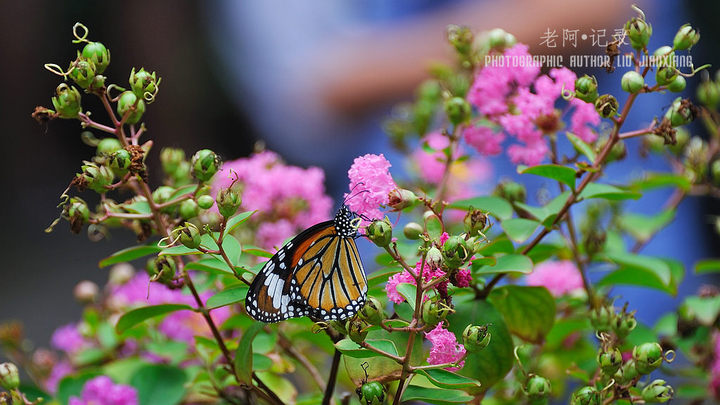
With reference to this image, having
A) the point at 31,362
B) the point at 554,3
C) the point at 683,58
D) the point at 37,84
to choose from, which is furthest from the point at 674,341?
the point at 37,84

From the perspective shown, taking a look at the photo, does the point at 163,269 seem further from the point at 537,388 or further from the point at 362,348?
the point at 537,388

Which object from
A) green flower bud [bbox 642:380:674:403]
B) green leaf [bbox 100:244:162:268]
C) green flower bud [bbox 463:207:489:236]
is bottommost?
green flower bud [bbox 642:380:674:403]

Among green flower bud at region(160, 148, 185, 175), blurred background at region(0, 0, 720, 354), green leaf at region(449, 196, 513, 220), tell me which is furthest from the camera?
blurred background at region(0, 0, 720, 354)

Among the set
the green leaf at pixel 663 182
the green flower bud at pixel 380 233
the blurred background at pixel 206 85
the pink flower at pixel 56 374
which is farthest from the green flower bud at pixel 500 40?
the blurred background at pixel 206 85

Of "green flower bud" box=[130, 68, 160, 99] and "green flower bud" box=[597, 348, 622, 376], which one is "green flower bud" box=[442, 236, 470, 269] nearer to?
"green flower bud" box=[597, 348, 622, 376]

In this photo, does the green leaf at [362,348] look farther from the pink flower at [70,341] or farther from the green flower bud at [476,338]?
the pink flower at [70,341]

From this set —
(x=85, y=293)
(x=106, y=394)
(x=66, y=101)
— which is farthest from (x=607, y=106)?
(x=85, y=293)

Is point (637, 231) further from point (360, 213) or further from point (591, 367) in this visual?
point (360, 213)

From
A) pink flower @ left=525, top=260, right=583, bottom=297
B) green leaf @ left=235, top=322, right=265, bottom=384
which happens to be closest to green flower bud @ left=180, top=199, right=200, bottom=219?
green leaf @ left=235, top=322, right=265, bottom=384
